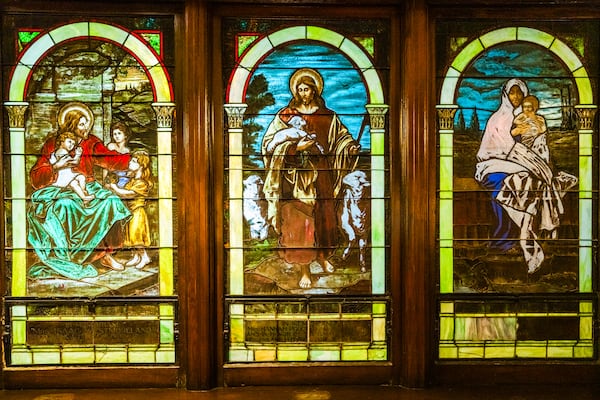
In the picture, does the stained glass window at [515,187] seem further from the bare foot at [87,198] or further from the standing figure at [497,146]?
the bare foot at [87,198]

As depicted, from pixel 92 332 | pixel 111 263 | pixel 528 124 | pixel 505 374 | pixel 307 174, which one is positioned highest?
pixel 528 124

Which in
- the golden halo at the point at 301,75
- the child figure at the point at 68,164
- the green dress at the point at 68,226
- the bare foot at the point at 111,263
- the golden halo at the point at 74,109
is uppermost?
the golden halo at the point at 301,75

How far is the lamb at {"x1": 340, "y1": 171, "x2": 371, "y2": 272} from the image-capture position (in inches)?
131

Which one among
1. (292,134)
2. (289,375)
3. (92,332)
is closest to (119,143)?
(292,134)

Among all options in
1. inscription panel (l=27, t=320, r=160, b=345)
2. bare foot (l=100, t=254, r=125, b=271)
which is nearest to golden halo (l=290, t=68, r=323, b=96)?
bare foot (l=100, t=254, r=125, b=271)

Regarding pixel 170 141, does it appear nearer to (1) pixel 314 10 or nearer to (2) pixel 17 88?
(2) pixel 17 88

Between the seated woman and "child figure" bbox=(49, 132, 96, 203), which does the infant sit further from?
"child figure" bbox=(49, 132, 96, 203)

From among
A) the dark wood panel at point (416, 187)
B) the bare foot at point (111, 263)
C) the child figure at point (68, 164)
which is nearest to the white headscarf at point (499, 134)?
the dark wood panel at point (416, 187)

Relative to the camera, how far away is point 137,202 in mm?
3271

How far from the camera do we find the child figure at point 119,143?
3.26 meters

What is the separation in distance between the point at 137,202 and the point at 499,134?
6.90 feet

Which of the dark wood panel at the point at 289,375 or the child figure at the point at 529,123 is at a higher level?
the child figure at the point at 529,123

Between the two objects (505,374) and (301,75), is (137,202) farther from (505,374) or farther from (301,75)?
(505,374)

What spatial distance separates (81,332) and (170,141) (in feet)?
3.92
